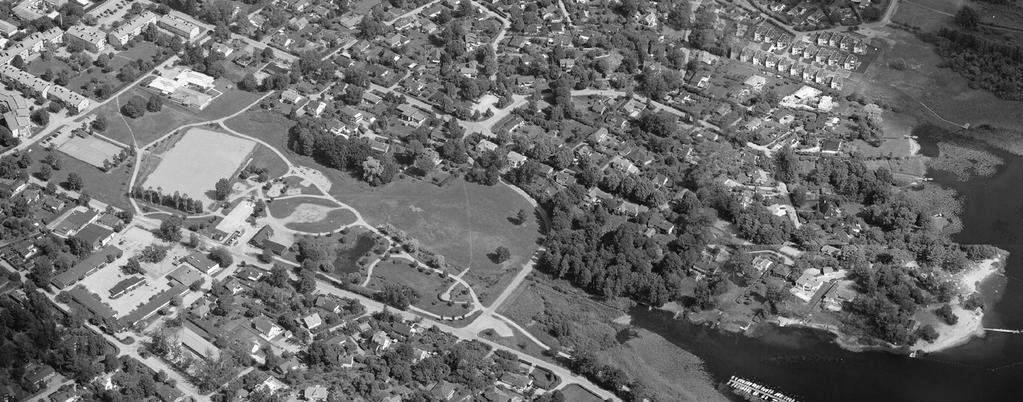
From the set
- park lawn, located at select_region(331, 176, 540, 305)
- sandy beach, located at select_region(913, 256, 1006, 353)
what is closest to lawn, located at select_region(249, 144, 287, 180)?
park lawn, located at select_region(331, 176, 540, 305)

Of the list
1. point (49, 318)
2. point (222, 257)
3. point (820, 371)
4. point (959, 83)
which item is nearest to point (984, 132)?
point (959, 83)

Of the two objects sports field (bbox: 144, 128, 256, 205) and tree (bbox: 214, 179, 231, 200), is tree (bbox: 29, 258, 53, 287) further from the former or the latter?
tree (bbox: 214, 179, 231, 200)

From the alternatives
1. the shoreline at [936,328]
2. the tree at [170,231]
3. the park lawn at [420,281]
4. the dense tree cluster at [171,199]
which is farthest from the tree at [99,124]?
the shoreline at [936,328]

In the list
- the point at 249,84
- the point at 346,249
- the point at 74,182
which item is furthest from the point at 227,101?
the point at 346,249

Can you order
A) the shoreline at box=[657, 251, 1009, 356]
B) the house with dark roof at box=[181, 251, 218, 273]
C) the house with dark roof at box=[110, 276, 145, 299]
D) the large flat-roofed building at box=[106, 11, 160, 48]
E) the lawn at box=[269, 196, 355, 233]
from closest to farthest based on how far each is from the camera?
the shoreline at box=[657, 251, 1009, 356] → the house with dark roof at box=[110, 276, 145, 299] → the house with dark roof at box=[181, 251, 218, 273] → the lawn at box=[269, 196, 355, 233] → the large flat-roofed building at box=[106, 11, 160, 48]

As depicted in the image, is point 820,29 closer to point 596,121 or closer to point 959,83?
point 959,83
